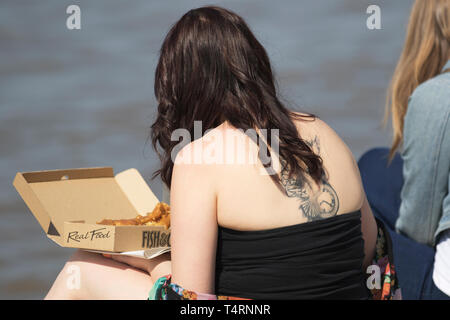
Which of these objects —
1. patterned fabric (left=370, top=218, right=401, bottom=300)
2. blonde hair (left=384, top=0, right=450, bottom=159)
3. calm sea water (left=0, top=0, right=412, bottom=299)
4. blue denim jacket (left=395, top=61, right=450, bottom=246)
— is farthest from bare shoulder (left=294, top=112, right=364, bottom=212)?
calm sea water (left=0, top=0, right=412, bottom=299)

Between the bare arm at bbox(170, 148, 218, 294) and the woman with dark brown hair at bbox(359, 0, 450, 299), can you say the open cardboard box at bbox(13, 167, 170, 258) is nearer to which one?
the bare arm at bbox(170, 148, 218, 294)

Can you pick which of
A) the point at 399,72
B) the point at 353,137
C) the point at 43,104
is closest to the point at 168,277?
the point at 399,72

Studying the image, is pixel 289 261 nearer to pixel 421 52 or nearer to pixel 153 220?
pixel 153 220

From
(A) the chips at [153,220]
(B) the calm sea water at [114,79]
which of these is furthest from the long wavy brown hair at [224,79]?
(B) the calm sea water at [114,79]

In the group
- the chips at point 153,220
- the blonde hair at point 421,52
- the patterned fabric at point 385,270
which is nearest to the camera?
the patterned fabric at point 385,270

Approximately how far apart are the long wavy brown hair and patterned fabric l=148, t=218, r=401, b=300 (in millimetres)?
377

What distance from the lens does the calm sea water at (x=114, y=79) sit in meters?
4.32

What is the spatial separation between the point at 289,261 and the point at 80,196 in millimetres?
828

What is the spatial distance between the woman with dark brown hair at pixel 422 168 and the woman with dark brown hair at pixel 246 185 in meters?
0.41

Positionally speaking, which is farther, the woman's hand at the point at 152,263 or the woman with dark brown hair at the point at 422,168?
the woman with dark brown hair at the point at 422,168

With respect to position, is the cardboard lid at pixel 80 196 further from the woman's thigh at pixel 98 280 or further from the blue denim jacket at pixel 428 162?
the blue denim jacket at pixel 428 162

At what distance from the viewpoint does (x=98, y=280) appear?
189 cm

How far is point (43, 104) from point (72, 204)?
11.6 feet
